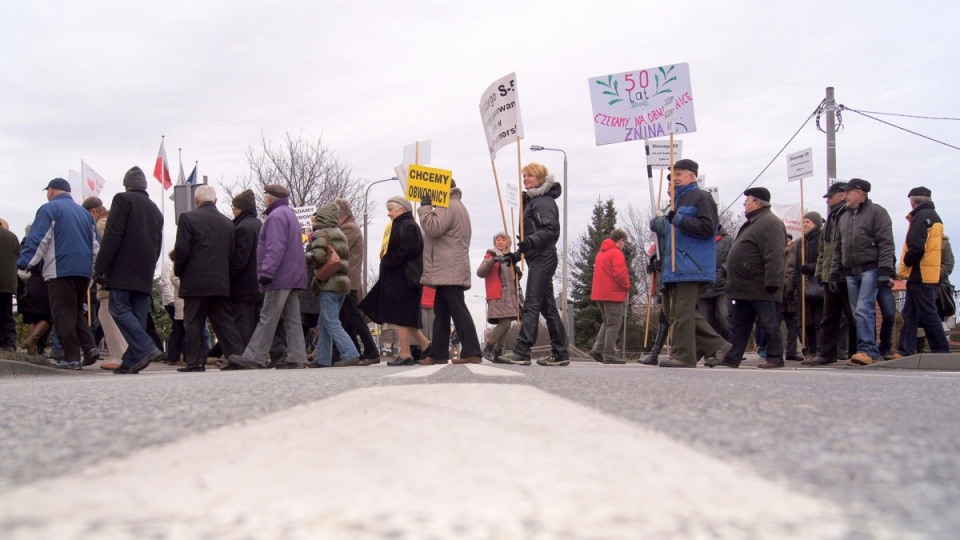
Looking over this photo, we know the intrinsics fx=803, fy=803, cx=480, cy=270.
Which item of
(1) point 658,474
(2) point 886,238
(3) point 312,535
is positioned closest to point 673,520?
(1) point 658,474

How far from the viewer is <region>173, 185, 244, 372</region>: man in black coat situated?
Result: 7.54 metres

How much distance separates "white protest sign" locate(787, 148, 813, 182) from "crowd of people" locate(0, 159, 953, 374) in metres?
4.21

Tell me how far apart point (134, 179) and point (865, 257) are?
7223 millimetres

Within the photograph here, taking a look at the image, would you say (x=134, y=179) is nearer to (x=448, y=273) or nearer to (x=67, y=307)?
(x=67, y=307)

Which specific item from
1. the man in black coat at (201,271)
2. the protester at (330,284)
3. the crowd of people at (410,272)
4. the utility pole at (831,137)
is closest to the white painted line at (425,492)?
the crowd of people at (410,272)

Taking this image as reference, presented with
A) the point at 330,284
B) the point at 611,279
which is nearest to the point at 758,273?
the point at 611,279

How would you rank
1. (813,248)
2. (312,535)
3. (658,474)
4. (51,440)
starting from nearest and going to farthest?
1. (312,535)
2. (658,474)
3. (51,440)
4. (813,248)

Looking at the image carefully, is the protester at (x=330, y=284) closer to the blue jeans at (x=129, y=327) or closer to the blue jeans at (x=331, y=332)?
the blue jeans at (x=331, y=332)

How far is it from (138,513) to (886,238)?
8.27 m

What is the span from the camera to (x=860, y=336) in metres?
8.10

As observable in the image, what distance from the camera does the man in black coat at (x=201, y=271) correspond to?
24.7 ft

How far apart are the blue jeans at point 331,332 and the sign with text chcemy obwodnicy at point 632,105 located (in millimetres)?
4270

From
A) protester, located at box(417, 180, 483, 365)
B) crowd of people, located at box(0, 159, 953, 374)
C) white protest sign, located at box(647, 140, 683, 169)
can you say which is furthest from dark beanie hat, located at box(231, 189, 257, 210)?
white protest sign, located at box(647, 140, 683, 169)

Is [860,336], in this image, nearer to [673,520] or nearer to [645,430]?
[645,430]
